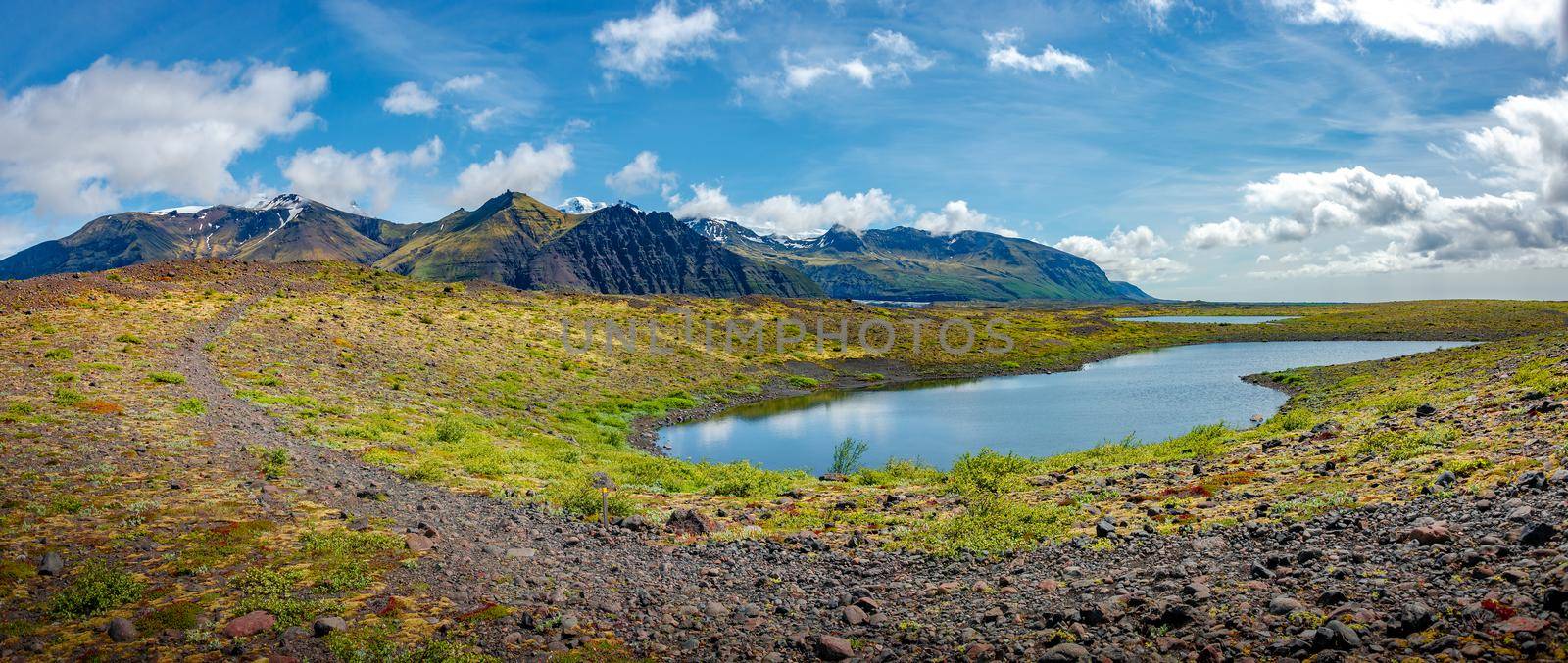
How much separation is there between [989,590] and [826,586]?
11.6 feet

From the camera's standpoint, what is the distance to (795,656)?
12258 mm

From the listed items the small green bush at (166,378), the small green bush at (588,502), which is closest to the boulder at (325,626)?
the small green bush at (588,502)

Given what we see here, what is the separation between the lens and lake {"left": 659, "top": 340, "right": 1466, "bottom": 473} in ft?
172

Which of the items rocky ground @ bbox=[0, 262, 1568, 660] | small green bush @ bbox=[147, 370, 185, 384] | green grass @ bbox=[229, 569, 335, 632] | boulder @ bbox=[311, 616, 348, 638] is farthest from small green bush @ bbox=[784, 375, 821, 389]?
boulder @ bbox=[311, 616, 348, 638]

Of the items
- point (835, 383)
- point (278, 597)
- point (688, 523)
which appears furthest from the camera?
point (835, 383)

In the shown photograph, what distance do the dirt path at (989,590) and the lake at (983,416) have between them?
27278 millimetres

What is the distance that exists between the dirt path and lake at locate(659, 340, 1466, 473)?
2728cm

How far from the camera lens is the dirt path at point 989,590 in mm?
10578

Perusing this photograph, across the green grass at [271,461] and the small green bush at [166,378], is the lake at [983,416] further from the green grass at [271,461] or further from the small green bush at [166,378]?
the small green bush at [166,378]

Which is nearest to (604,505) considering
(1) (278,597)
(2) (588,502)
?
(2) (588,502)

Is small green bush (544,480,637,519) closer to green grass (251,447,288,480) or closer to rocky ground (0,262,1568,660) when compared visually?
rocky ground (0,262,1568,660)

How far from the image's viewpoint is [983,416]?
6706 cm

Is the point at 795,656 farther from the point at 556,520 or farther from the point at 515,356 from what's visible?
the point at 515,356

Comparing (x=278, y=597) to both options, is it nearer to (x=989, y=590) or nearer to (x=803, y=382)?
(x=989, y=590)
